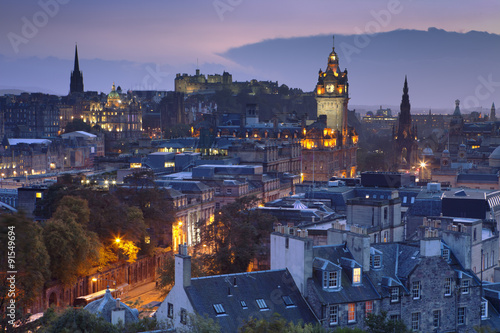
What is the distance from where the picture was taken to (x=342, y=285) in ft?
137

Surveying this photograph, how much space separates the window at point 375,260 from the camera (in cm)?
4336

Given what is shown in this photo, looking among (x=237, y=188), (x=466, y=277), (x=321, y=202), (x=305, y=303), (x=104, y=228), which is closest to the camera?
(x=305, y=303)

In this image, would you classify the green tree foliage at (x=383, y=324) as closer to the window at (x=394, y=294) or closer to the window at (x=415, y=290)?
the window at (x=394, y=294)

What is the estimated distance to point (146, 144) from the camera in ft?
586

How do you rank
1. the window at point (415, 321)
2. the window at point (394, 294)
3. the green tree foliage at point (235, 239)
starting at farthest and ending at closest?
the green tree foliage at point (235, 239)
the window at point (415, 321)
the window at point (394, 294)

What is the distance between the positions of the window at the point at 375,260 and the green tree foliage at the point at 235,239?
719 inches

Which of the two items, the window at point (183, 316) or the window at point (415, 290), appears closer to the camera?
the window at point (183, 316)

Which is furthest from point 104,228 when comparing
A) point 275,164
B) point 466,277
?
point 275,164

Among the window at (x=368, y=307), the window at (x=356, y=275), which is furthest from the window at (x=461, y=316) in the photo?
the window at (x=356, y=275)

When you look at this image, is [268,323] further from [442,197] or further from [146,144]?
[146,144]

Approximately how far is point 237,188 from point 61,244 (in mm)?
41456

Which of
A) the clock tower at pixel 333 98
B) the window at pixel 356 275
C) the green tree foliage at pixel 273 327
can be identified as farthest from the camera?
the clock tower at pixel 333 98

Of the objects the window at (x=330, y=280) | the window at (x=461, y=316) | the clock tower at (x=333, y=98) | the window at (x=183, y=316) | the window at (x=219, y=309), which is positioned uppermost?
the clock tower at (x=333, y=98)

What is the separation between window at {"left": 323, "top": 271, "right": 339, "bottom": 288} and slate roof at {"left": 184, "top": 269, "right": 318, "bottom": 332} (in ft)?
4.86
